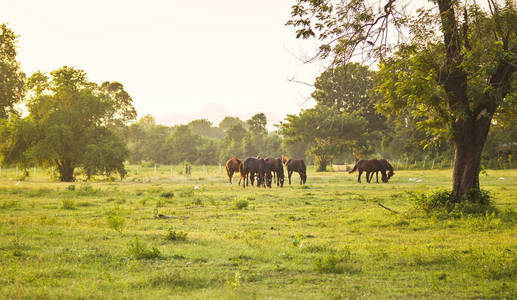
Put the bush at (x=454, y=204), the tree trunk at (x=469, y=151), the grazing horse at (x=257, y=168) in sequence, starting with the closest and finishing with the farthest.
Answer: the bush at (x=454, y=204), the tree trunk at (x=469, y=151), the grazing horse at (x=257, y=168)

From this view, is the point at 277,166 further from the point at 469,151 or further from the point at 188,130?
the point at 188,130

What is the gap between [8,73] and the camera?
28594 millimetres

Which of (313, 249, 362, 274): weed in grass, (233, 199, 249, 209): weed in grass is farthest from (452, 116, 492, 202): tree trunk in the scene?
(233, 199, 249, 209): weed in grass

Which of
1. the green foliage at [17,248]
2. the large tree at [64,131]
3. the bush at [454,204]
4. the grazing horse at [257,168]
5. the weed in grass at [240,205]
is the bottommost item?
the green foliage at [17,248]

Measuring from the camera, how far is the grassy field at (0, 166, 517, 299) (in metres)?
6.11

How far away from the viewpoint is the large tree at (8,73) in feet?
92.7

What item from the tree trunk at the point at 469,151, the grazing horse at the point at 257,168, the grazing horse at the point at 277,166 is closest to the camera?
the tree trunk at the point at 469,151

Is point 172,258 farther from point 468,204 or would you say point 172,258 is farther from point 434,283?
point 468,204

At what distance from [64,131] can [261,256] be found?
90.5ft

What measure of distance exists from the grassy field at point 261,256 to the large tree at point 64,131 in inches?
697

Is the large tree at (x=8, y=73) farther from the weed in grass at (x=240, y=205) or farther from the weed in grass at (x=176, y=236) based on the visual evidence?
the weed in grass at (x=176, y=236)

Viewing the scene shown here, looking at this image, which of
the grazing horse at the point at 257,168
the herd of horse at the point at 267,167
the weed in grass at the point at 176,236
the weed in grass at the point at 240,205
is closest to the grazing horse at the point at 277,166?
the herd of horse at the point at 267,167

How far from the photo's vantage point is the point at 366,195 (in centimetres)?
2155

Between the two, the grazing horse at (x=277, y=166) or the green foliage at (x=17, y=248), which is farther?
the grazing horse at (x=277, y=166)
